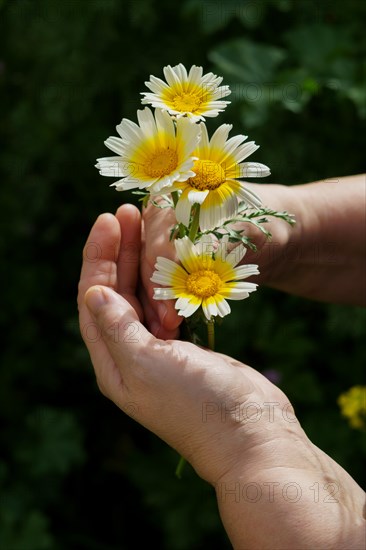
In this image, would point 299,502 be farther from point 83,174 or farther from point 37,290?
point 83,174

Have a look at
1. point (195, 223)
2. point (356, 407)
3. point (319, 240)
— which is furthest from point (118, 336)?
point (356, 407)

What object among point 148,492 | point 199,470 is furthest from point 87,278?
point 148,492

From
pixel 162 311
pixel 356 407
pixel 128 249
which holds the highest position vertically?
pixel 128 249

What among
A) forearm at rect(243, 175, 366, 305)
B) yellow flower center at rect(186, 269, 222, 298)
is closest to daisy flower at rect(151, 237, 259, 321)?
yellow flower center at rect(186, 269, 222, 298)

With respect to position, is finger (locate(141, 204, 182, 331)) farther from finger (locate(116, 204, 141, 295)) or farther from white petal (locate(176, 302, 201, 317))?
white petal (locate(176, 302, 201, 317))

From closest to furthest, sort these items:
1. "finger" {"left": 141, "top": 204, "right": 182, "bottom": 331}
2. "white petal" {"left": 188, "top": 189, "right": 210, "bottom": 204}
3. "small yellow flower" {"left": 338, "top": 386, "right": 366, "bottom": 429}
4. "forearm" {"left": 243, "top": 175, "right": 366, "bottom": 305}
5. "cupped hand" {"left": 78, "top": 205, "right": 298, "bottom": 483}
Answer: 1. "white petal" {"left": 188, "top": 189, "right": 210, "bottom": 204}
2. "cupped hand" {"left": 78, "top": 205, "right": 298, "bottom": 483}
3. "finger" {"left": 141, "top": 204, "right": 182, "bottom": 331}
4. "forearm" {"left": 243, "top": 175, "right": 366, "bottom": 305}
5. "small yellow flower" {"left": 338, "top": 386, "right": 366, "bottom": 429}

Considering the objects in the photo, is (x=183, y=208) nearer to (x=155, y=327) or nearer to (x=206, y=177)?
(x=206, y=177)

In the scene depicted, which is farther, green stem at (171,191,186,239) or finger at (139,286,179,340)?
finger at (139,286,179,340)
